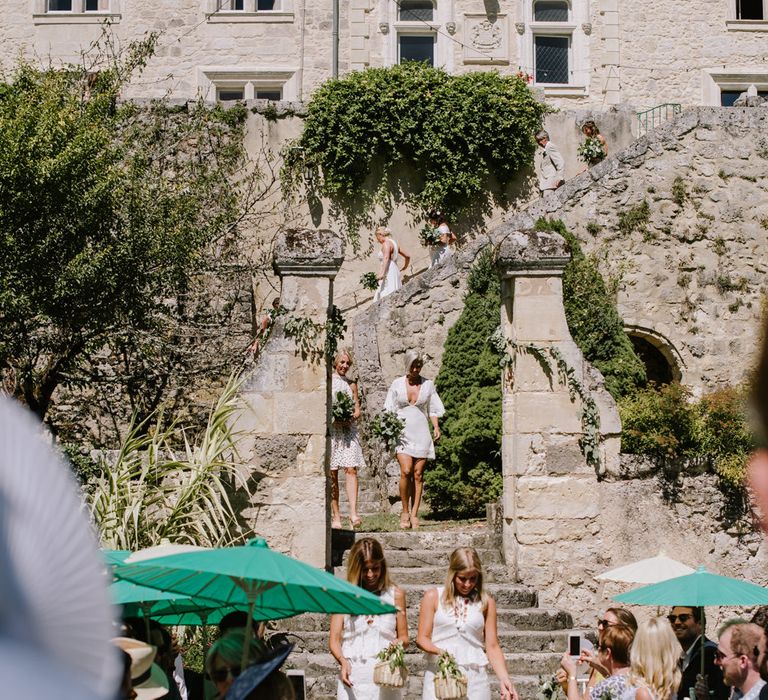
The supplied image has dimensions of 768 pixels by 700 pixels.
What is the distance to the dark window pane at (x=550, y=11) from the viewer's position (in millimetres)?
25016

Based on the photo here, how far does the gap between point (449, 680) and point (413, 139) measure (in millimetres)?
15090

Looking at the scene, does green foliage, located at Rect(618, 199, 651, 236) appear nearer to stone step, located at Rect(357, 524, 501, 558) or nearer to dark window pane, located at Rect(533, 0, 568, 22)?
stone step, located at Rect(357, 524, 501, 558)

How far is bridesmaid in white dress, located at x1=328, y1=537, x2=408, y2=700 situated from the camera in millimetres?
7016

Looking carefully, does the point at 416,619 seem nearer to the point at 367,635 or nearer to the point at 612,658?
the point at 367,635

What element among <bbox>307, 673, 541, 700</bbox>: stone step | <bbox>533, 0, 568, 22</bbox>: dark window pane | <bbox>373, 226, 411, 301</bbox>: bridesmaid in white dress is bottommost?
<bbox>307, 673, 541, 700</bbox>: stone step

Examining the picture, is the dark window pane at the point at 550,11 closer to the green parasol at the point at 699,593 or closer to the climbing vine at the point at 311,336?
the climbing vine at the point at 311,336

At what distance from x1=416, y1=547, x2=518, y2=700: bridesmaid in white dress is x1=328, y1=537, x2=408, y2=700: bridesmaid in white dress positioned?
0.54 feet

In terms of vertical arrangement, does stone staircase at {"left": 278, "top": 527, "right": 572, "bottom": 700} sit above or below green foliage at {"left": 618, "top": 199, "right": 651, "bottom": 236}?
below

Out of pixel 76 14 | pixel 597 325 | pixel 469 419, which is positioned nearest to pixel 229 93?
pixel 76 14

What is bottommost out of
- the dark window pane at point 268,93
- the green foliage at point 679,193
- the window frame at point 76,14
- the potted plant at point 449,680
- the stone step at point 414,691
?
the stone step at point 414,691

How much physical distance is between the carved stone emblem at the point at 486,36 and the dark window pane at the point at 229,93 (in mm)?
4879

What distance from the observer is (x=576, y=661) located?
696 cm

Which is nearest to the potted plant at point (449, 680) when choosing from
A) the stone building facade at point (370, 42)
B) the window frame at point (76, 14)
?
the stone building facade at point (370, 42)

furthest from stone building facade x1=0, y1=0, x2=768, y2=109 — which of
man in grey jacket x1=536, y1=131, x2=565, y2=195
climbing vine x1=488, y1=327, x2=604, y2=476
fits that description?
climbing vine x1=488, y1=327, x2=604, y2=476
